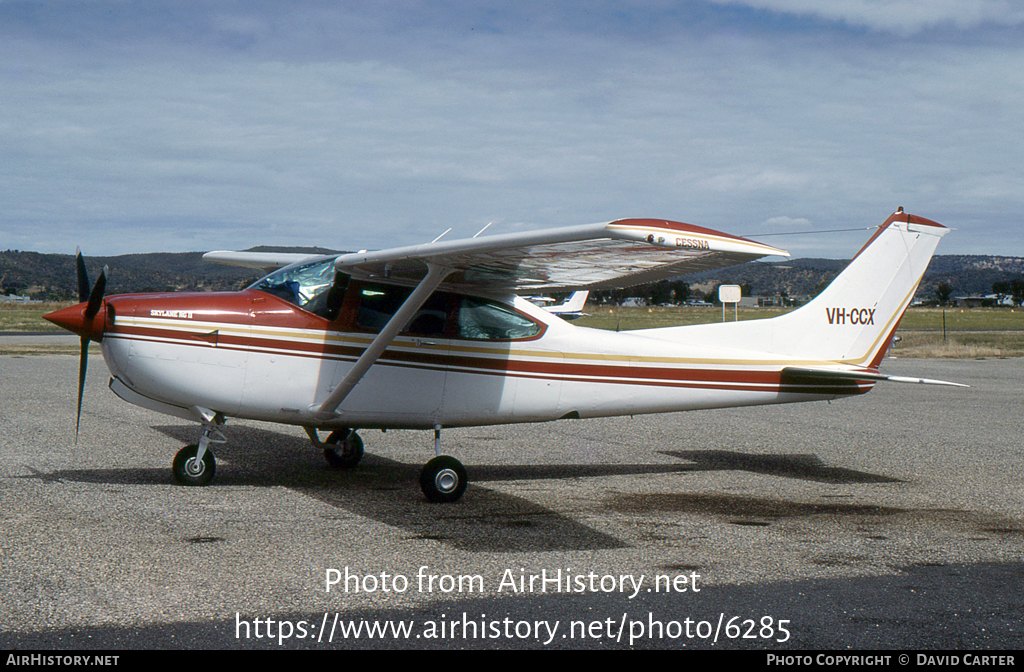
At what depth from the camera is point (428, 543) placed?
5926mm

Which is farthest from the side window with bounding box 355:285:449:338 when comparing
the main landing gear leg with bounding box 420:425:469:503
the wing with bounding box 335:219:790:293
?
the main landing gear leg with bounding box 420:425:469:503

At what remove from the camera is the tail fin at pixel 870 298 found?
9344 millimetres

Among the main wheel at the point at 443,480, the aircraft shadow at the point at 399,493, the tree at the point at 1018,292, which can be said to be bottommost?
the aircraft shadow at the point at 399,493

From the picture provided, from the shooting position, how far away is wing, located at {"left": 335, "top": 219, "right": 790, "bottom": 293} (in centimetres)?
531

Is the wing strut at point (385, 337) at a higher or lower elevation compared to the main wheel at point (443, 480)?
higher

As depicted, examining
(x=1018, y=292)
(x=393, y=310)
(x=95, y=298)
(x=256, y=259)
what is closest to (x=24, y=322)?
(x=256, y=259)

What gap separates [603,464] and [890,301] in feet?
11.9

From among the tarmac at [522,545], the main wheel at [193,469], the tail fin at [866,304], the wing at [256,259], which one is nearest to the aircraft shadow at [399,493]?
the tarmac at [522,545]

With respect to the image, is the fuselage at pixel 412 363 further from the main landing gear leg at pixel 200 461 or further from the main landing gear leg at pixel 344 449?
the main landing gear leg at pixel 344 449

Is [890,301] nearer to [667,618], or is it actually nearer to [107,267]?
[667,618]

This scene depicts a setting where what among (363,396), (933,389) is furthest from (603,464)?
(933,389)

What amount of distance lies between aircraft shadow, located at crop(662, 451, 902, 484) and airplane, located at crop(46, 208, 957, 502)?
807 millimetres

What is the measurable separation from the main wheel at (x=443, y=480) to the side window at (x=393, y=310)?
50.0 inches

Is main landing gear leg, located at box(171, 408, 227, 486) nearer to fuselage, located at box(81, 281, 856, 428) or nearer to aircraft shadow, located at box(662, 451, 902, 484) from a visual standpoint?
fuselage, located at box(81, 281, 856, 428)
